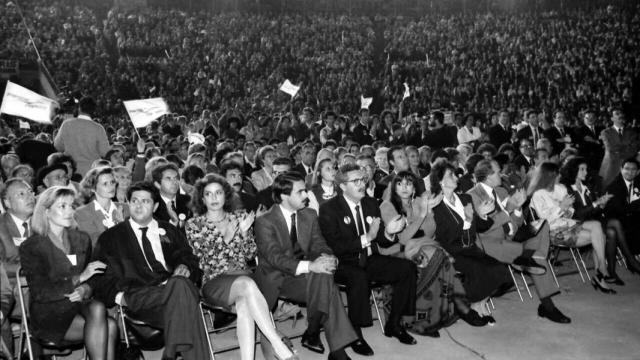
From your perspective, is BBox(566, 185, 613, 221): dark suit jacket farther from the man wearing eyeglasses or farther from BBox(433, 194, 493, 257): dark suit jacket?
the man wearing eyeglasses

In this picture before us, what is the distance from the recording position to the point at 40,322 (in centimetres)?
380

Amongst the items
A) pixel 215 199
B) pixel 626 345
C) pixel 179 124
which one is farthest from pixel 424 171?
pixel 179 124

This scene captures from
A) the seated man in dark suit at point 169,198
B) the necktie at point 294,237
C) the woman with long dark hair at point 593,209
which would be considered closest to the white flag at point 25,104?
Result: the seated man in dark suit at point 169,198

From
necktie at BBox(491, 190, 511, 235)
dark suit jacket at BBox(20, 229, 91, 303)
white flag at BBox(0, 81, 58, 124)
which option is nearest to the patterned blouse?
dark suit jacket at BBox(20, 229, 91, 303)

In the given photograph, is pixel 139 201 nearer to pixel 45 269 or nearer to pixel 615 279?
pixel 45 269

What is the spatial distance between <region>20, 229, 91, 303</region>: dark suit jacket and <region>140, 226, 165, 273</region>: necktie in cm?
46

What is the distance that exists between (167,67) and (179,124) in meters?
8.95

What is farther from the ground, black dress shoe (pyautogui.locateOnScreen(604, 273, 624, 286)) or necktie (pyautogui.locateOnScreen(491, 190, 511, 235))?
necktie (pyautogui.locateOnScreen(491, 190, 511, 235))

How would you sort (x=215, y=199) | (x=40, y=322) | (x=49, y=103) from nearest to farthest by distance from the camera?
(x=40, y=322) < (x=215, y=199) < (x=49, y=103)

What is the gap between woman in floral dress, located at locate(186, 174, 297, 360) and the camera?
4.15 meters

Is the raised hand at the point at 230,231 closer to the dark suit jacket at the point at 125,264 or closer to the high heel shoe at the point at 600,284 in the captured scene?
the dark suit jacket at the point at 125,264

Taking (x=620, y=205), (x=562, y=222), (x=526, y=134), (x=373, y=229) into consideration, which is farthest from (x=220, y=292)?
(x=526, y=134)

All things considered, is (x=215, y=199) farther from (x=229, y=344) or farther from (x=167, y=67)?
(x=167, y=67)

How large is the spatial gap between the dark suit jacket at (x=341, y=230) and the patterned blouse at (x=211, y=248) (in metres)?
0.84
